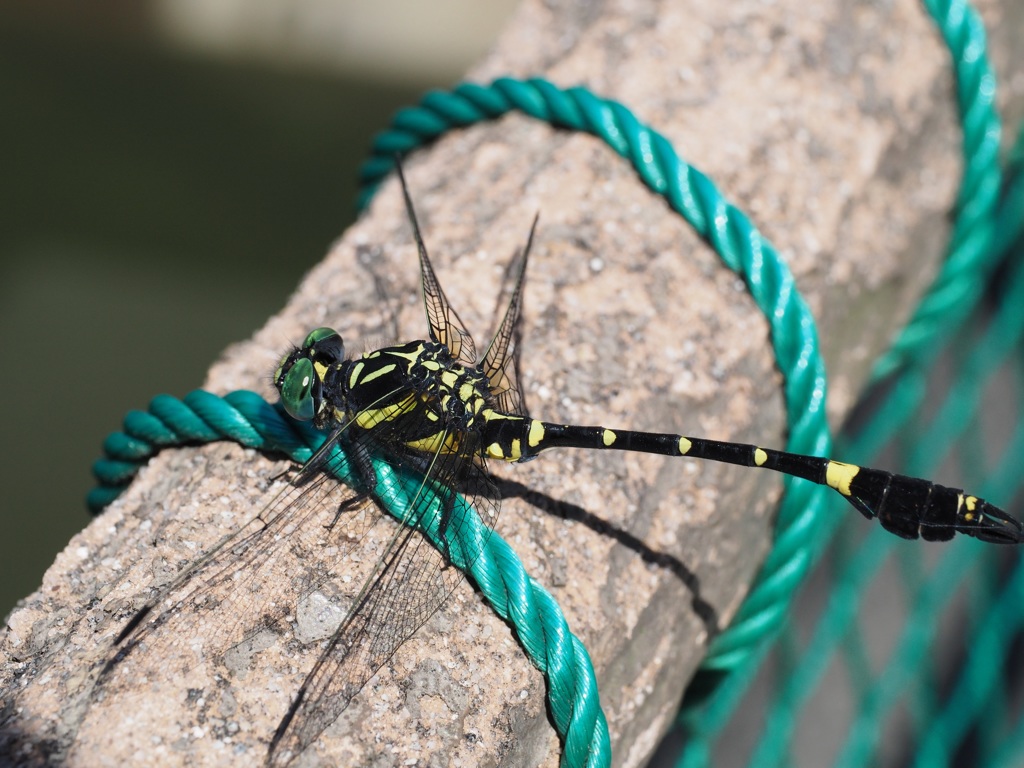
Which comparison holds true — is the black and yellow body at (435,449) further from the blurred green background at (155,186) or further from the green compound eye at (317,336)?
the blurred green background at (155,186)

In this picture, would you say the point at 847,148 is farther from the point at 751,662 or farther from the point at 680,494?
the point at 751,662

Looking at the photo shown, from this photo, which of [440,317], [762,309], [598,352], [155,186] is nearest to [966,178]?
[762,309]

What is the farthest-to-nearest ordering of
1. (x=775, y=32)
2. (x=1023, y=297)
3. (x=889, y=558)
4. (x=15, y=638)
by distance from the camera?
(x=889, y=558)
(x=1023, y=297)
(x=775, y=32)
(x=15, y=638)

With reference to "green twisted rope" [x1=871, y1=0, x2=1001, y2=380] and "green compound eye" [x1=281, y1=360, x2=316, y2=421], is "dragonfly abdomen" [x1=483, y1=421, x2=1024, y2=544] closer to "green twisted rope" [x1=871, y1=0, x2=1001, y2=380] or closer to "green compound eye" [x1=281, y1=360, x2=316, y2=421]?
"green compound eye" [x1=281, y1=360, x2=316, y2=421]

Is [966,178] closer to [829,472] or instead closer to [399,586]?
[829,472]

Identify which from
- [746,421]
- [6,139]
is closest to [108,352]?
[6,139]

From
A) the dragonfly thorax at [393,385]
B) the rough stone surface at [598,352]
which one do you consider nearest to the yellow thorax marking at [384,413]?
the dragonfly thorax at [393,385]
